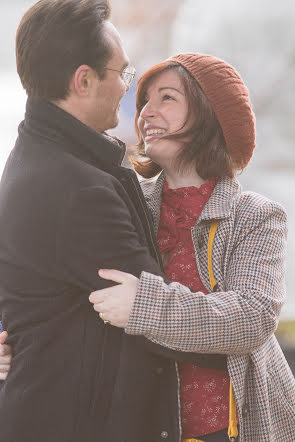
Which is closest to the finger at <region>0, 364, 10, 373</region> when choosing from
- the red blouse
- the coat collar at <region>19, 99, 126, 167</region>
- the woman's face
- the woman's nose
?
the red blouse

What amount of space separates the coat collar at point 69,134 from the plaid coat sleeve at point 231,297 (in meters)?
0.32

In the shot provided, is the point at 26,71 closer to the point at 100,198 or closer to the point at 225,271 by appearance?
the point at 100,198

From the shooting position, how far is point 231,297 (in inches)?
54.8

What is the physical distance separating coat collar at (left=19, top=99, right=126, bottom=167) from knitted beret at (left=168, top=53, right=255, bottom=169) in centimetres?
49

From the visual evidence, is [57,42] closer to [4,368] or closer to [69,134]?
[69,134]

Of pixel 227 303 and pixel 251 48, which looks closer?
pixel 227 303

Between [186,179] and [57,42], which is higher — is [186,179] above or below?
below

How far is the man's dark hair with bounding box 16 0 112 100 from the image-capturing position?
4.40 ft

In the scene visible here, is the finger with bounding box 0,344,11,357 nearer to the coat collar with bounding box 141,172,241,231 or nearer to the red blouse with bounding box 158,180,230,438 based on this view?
the red blouse with bounding box 158,180,230,438

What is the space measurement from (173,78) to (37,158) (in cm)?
66

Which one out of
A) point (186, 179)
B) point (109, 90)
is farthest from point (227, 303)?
point (109, 90)

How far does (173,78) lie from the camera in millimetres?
1773

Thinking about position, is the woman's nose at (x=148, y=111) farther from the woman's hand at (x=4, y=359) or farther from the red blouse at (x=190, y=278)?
the woman's hand at (x=4, y=359)

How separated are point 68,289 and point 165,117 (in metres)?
0.70
